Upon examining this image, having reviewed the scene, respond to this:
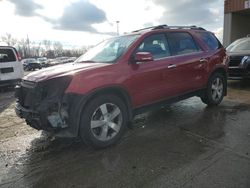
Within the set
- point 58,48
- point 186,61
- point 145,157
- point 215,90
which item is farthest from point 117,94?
point 58,48

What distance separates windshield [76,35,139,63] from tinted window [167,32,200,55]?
2.76 ft

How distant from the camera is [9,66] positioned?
420 inches

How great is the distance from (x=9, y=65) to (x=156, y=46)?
7666mm

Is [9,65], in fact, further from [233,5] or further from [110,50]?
[233,5]

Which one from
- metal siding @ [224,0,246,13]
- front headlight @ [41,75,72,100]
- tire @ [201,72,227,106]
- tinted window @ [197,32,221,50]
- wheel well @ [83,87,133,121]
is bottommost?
tire @ [201,72,227,106]

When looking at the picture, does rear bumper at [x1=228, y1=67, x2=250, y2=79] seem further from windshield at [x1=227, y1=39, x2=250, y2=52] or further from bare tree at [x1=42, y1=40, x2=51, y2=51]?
bare tree at [x1=42, y1=40, x2=51, y2=51]

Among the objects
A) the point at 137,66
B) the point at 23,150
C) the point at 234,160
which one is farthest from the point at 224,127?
Answer: the point at 23,150

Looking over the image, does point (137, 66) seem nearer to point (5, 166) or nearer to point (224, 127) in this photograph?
point (224, 127)

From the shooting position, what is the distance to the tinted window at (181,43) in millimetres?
5301

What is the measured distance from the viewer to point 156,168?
3.45m

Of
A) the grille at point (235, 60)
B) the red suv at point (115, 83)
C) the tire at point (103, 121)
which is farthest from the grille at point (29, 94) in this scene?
the grille at point (235, 60)

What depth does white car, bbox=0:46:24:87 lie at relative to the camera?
10.5 meters

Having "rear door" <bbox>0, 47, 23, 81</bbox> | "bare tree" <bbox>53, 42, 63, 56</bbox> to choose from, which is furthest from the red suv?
"bare tree" <bbox>53, 42, 63, 56</bbox>

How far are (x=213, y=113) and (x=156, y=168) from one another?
9.69 ft
